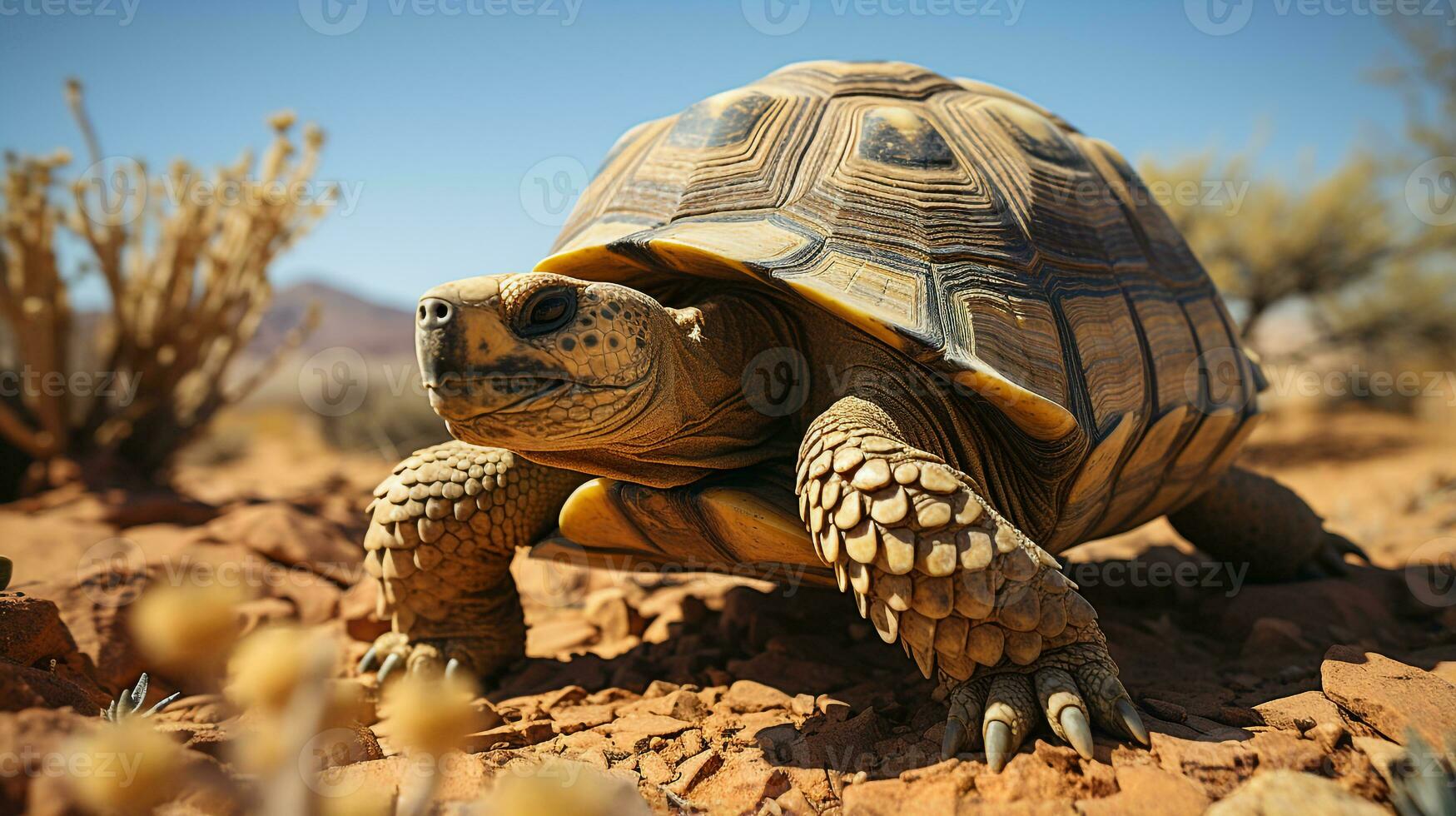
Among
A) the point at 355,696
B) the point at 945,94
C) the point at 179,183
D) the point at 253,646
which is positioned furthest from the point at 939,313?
the point at 179,183

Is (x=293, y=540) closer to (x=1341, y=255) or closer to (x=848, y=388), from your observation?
(x=848, y=388)

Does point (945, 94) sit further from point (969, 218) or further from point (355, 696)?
point (355, 696)

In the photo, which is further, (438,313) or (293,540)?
(293,540)

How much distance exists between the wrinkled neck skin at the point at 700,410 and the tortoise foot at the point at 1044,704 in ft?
3.00

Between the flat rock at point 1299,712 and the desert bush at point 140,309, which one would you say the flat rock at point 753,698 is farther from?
the desert bush at point 140,309

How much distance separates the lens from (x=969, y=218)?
2.49 meters

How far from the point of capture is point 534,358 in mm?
1898

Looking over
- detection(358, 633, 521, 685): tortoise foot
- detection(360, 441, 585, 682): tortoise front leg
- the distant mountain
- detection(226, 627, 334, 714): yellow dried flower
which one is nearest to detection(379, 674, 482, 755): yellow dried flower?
detection(226, 627, 334, 714): yellow dried flower

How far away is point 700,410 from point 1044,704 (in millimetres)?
1140

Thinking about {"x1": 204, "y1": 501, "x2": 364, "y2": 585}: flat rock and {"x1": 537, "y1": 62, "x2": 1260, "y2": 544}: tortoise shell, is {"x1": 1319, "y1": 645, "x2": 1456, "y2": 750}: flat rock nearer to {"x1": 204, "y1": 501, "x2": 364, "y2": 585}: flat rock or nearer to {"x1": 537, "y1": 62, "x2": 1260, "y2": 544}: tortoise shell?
{"x1": 537, "y1": 62, "x2": 1260, "y2": 544}: tortoise shell

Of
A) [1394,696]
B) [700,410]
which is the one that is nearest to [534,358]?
[700,410]

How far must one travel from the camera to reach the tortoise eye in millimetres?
1923

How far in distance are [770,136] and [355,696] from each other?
84.8 inches

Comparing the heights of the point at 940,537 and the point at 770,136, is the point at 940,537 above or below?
below
